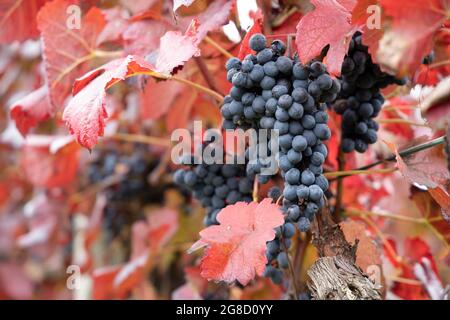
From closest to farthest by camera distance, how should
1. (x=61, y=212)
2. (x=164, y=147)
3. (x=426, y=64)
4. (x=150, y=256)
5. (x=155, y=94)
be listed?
1. (x=426, y=64)
2. (x=155, y=94)
3. (x=150, y=256)
4. (x=164, y=147)
5. (x=61, y=212)

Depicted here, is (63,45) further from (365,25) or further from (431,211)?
(431,211)

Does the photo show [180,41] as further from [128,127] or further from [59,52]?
[128,127]

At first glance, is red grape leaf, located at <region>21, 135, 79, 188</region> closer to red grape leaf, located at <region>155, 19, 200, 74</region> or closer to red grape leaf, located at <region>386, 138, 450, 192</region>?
red grape leaf, located at <region>155, 19, 200, 74</region>

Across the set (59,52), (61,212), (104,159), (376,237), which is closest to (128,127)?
(104,159)

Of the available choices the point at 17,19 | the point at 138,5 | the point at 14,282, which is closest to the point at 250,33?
the point at 138,5

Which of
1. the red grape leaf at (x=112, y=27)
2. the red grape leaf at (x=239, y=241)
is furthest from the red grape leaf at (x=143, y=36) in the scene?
the red grape leaf at (x=239, y=241)

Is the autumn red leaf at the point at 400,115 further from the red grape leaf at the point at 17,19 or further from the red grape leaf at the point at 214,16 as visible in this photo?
the red grape leaf at the point at 17,19
